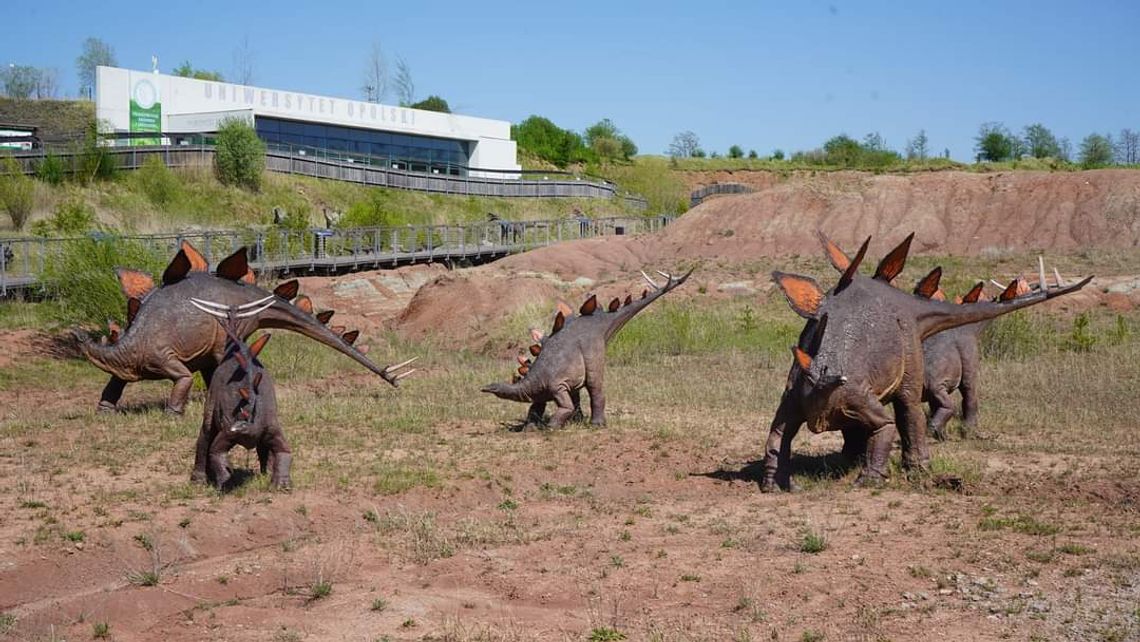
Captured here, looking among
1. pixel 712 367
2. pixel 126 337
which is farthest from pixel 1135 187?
pixel 126 337

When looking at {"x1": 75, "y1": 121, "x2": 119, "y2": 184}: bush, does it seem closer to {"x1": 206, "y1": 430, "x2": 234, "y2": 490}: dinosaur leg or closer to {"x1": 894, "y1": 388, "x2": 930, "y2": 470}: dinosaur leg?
{"x1": 206, "y1": 430, "x2": 234, "y2": 490}: dinosaur leg

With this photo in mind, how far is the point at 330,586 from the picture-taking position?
7367 millimetres

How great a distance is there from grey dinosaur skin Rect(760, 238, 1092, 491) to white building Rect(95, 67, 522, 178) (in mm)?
38613

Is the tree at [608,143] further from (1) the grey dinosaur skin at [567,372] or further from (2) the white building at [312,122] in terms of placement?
(1) the grey dinosaur skin at [567,372]

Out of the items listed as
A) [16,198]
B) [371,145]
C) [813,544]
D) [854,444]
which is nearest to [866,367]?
[854,444]

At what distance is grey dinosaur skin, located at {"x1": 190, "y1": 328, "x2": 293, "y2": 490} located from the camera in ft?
31.1

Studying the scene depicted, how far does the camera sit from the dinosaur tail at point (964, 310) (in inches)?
388

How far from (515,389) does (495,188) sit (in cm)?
4487

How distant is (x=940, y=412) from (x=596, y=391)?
363 centimetres

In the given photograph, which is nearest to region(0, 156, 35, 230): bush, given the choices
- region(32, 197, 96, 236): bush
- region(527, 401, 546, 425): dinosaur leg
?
region(32, 197, 96, 236): bush

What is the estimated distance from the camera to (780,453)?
9.84 m

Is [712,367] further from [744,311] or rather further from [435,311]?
[435,311]

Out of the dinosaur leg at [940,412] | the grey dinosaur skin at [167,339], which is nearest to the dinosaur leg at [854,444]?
the dinosaur leg at [940,412]

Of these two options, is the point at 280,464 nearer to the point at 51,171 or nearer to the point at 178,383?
the point at 178,383
